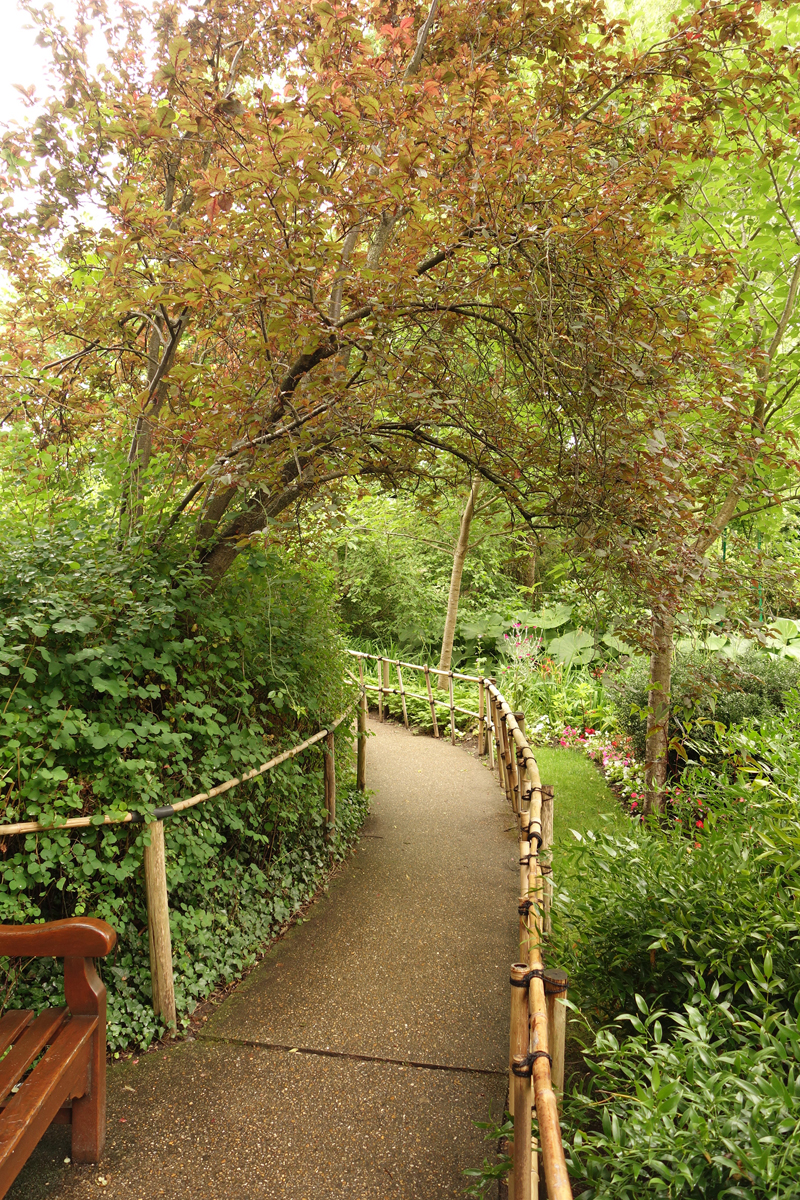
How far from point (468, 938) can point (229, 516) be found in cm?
271

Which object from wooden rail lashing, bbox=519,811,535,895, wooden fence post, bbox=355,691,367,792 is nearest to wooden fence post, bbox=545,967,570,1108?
wooden rail lashing, bbox=519,811,535,895

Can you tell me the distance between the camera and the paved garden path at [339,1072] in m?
2.35

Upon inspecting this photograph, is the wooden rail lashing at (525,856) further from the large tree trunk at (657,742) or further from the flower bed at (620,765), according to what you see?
the large tree trunk at (657,742)

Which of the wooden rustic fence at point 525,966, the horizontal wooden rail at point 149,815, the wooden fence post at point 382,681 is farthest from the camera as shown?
the wooden fence post at point 382,681

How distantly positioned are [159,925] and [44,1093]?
0.99 metres

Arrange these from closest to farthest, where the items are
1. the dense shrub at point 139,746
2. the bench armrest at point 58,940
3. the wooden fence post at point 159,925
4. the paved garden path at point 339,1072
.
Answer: the bench armrest at point 58,940, the paved garden path at point 339,1072, the dense shrub at point 139,746, the wooden fence post at point 159,925

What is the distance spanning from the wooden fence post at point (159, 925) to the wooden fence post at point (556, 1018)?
1652mm

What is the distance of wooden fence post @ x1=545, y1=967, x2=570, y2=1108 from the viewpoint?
6.64 ft

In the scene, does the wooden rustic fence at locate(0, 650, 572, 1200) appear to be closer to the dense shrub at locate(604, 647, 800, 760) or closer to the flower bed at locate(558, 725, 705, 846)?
the flower bed at locate(558, 725, 705, 846)

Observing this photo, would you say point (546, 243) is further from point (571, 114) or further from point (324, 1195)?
point (324, 1195)

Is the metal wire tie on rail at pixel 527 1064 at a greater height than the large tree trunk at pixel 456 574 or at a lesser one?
lesser

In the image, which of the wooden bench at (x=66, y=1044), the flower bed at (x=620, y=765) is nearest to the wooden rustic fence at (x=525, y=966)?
the wooden bench at (x=66, y=1044)

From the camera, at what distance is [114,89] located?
4320 millimetres

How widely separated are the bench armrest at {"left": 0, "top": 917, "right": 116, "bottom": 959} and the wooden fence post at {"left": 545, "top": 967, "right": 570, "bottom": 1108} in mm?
1350
